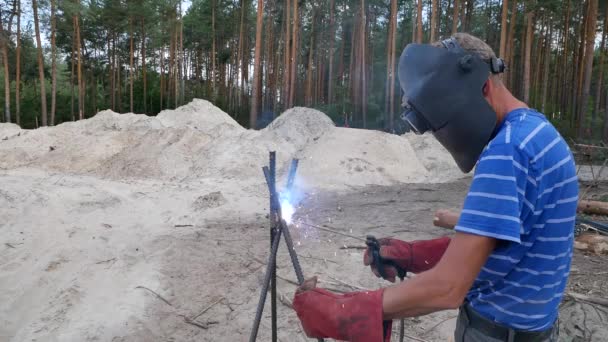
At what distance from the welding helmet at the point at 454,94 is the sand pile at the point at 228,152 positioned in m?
9.93

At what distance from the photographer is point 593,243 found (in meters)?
5.40

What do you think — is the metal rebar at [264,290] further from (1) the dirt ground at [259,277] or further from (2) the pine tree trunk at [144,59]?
(2) the pine tree trunk at [144,59]

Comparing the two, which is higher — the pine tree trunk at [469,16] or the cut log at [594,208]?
the pine tree trunk at [469,16]

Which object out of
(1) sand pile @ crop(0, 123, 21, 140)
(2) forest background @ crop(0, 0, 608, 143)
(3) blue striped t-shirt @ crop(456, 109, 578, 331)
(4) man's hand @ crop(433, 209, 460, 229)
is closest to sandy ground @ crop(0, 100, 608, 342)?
(1) sand pile @ crop(0, 123, 21, 140)

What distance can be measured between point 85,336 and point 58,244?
8.95 feet

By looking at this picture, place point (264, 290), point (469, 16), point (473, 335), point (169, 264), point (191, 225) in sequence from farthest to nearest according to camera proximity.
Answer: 1. point (469, 16)
2. point (191, 225)
3. point (169, 264)
4. point (264, 290)
5. point (473, 335)

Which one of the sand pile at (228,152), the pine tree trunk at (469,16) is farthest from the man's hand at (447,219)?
the pine tree trunk at (469,16)

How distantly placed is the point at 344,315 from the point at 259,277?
390 centimetres

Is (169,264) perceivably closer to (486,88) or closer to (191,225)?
(191,225)

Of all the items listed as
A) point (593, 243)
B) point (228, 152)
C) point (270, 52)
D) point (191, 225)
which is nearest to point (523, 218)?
point (593, 243)

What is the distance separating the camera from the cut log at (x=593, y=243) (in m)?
5.29

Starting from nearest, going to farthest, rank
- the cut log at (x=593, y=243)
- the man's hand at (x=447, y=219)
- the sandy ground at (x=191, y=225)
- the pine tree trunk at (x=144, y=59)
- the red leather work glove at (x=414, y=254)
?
Result: the red leather work glove at (x=414, y=254) → the man's hand at (x=447, y=219) → the sandy ground at (x=191, y=225) → the cut log at (x=593, y=243) → the pine tree trunk at (x=144, y=59)

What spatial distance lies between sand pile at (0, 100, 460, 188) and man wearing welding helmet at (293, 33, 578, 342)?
9.95 meters

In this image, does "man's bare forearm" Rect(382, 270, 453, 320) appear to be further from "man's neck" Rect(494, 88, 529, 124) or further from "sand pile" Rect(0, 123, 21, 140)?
"sand pile" Rect(0, 123, 21, 140)
